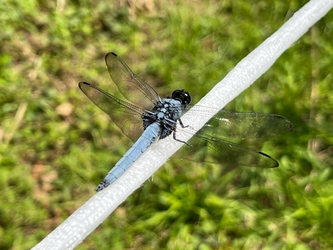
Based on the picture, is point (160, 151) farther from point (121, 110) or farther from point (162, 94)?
point (162, 94)

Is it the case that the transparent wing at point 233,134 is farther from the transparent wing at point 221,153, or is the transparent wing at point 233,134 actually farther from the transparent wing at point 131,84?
the transparent wing at point 131,84

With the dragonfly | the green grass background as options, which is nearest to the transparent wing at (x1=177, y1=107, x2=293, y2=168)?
the dragonfly

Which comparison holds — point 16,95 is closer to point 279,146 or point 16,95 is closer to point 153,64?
point 153,64

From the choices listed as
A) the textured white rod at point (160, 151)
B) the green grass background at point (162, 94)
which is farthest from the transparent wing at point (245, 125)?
the green grass background at point (162, 94)

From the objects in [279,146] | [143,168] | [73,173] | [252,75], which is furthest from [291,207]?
[73,173]

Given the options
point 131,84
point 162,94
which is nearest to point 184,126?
point 131,84

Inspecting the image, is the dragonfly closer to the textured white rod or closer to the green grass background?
the textured white rod

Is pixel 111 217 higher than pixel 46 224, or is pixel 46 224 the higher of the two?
pixel 111 217
